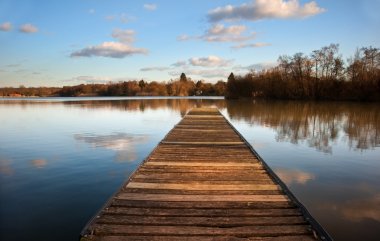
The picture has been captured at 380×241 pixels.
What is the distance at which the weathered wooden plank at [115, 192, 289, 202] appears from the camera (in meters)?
5.38

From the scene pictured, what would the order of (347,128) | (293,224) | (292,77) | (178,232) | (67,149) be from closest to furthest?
(178,232) < (293,224) < (67,149) < (347,128) < (292,77)

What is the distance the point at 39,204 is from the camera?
21.8 feet

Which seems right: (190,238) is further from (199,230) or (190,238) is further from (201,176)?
(201,176)

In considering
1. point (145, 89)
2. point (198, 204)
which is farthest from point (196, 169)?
point (145, 89)

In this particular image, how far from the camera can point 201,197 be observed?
5523 mm

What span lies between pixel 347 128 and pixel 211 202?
16.1m

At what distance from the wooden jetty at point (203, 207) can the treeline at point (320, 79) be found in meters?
47.6

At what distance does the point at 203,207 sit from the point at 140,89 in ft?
436

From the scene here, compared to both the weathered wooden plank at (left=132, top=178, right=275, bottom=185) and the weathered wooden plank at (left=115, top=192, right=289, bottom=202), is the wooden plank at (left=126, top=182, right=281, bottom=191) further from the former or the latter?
the weathered wooden plank at (left=115, top=192, right=289, bottom=202)

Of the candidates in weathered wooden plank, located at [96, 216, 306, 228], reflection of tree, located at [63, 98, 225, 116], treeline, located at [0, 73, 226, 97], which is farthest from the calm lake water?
treeline, located at [0, 73, 226, 97]

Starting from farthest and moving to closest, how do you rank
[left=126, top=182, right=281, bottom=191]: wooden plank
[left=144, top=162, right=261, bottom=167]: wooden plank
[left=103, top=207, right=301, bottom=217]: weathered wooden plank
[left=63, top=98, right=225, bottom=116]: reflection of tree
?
1. [left=63, top=98, right=225, bottom=116]: reflection of tree
2. [left=144, top=162, right=261, bottom=167]: wooden plank
3. [left=126, top=182, right=281, bottom=191]: wooden plank
4. [left=103, top=207, right=301, bottom=217]: weathered wooden plank

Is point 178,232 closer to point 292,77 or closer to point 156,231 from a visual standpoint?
point 156,231

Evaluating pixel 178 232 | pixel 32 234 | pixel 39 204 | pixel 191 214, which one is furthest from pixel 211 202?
pixel 39 204

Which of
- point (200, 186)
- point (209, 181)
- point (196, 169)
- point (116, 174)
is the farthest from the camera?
point (116, 174)
